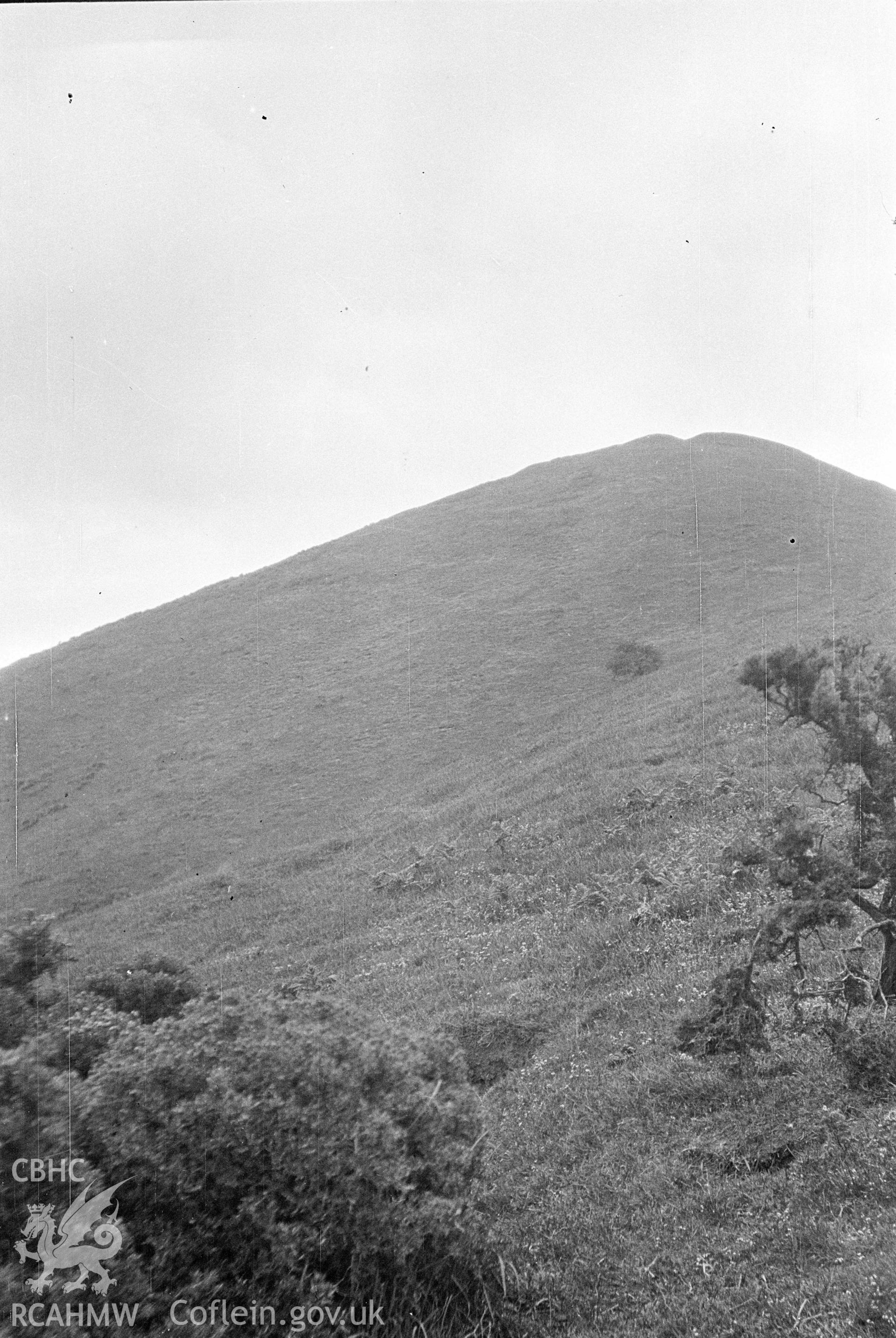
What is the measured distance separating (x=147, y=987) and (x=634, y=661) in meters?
34.5

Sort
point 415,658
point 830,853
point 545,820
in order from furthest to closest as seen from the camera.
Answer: point 415,658 → point 545,820 → point 830,853

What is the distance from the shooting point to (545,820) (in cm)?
1962

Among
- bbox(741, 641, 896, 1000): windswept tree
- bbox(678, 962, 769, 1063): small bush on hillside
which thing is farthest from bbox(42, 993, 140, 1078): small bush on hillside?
bbox(741, 641, 896, 1000): windswept tree

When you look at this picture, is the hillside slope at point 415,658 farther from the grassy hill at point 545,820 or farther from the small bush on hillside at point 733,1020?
the small bush on hillside at point 733,1020

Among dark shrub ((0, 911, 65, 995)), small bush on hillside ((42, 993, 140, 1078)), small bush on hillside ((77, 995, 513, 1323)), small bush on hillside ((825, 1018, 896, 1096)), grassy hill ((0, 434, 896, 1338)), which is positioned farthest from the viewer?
small bush on hillside ((825, 1018, 896, 1096))

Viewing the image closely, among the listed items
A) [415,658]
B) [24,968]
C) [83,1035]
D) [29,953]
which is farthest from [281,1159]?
[415,658]

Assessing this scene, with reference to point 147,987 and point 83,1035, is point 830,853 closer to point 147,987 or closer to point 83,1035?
point 83,1035

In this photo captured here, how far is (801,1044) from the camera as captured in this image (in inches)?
269

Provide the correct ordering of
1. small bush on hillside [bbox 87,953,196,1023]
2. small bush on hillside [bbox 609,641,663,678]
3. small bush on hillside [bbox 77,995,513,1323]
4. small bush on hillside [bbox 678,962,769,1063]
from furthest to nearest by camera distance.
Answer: small bush on hillside [bbox 609,641,663,678] → small bush on hillside [bbox 87,953,196,1023] → small bush on hillside [bbox 678,962,769,1063] → small bush on hillside [bbox 77,995,513,1323]

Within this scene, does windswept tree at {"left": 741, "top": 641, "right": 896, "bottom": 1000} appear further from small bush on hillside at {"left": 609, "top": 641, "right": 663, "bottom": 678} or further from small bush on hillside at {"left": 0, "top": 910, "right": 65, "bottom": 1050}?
small bush on hillside at {"left": 609, "top": 641, "right": 663, "bottom": 678}

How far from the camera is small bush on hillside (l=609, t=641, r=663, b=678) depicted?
38562mm

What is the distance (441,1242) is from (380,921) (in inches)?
483

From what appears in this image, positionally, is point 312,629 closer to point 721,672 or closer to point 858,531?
point 721,672

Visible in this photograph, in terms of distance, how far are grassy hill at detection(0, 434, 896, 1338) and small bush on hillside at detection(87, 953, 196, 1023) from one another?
2.97 metres
